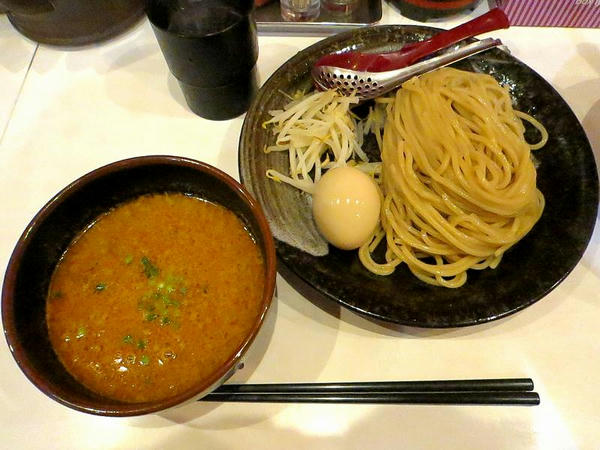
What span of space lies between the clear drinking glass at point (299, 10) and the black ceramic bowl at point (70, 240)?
1.07 meters

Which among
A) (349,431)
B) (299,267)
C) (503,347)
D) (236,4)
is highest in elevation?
(236,4)

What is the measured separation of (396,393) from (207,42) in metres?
1.10

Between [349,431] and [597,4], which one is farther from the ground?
[597,4]

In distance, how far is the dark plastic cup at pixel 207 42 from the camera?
134cm

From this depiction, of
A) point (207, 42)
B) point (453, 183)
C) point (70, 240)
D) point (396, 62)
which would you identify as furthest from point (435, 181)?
point (70, 240)

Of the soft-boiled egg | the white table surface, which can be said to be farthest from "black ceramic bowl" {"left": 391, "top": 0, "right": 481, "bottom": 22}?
the soft-boiled egg

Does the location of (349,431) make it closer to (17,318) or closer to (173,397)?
(173,397)

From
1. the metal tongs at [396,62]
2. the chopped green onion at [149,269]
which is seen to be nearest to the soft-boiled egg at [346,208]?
the metal tongs at [396,62]

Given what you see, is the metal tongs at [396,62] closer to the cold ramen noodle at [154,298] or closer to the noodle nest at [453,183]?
the noodle nest at [453,183]

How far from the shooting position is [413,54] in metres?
1.55

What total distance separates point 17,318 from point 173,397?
0.38 m

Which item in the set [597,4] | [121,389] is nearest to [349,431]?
[121,389]

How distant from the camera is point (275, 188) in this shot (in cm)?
139

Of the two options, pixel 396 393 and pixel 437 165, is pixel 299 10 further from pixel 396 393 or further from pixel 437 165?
pixel 396 393
